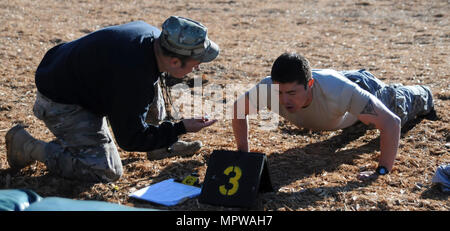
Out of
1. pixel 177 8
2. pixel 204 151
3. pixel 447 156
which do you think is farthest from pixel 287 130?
pixel 177 8

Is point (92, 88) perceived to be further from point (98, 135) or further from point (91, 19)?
point (91, 19)

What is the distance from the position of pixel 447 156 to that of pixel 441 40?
5.58 m

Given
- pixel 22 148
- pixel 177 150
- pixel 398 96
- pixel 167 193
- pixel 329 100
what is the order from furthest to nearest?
pixel 398 96 < pixel 177 150 < pixel 329 100 < pixel 22 148 < pixel 167 193

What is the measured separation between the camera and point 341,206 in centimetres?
409

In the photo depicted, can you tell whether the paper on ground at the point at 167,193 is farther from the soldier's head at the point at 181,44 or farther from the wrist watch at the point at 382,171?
the wrist watch at the point at 382,171

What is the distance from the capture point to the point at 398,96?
5602 mm

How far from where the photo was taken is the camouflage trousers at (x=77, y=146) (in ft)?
14.4

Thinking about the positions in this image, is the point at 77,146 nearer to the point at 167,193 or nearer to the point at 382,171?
the point at 167,193

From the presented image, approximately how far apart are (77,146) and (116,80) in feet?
3.05

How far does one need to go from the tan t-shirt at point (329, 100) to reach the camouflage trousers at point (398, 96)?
0.54m

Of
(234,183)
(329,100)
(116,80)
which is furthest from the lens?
(329,100)

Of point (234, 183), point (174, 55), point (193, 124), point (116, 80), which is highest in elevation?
point (174, 55)

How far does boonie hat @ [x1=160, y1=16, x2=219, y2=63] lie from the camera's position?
3826 millimetres

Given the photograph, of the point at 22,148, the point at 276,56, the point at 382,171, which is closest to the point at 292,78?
the point at 382,171
